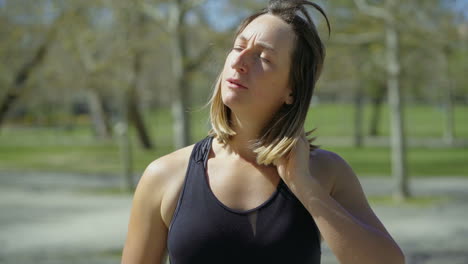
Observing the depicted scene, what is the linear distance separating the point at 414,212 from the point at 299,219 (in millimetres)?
10663

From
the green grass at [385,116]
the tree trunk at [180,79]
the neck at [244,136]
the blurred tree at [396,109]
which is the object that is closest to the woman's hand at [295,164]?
the neck at [244,136]

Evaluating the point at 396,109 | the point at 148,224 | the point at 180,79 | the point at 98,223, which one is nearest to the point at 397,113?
the point at 396,109

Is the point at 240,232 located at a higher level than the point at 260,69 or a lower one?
lower

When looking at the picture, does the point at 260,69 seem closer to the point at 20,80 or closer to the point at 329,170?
the point at 329,170

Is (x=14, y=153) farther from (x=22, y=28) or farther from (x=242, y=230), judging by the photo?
(x=242, y=230)

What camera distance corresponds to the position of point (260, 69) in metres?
1.76

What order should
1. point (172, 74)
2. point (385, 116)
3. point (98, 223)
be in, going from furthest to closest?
1. point (385, 116)
2. point (172, 74)
3. point (98, 223)

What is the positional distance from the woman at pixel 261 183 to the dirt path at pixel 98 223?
5704 mm

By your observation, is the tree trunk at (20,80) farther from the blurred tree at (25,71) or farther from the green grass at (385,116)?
the green grass at (385,116)

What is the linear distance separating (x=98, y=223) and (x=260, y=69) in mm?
9494

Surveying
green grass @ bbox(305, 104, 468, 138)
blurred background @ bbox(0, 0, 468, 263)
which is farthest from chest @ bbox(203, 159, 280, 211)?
green grass @ bbox(305, 104, 468, 138)

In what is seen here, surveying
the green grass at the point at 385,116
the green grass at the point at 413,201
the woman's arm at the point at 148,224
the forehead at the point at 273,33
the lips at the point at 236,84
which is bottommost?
the green grass at the point at 385,116

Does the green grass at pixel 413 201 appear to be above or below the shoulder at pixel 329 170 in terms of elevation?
below

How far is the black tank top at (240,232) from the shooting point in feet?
5.38
